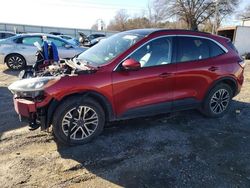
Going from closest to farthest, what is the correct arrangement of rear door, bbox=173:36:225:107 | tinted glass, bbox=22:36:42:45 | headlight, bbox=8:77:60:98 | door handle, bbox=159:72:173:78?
headlight, bbox=8:77:60:98 < door handle, bbox=159:72:173:78 < rear door, bbox=173:36:225:107 < tinted glass, bbox=22:36:42:45

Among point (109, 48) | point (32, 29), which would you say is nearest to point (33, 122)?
point (109, 48)

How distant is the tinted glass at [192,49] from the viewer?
487 centimetres

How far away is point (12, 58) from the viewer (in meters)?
10.9

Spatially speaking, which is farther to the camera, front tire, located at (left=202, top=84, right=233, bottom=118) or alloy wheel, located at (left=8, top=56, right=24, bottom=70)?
alloy wheel, located at (left=8, top=56, right=24, bottom=70)

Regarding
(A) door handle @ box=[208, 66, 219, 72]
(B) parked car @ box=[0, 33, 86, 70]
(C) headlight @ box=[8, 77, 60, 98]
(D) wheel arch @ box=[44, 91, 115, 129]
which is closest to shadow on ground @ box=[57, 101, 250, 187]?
(D) wheel arch @ box=[44, 91, 115, 129]

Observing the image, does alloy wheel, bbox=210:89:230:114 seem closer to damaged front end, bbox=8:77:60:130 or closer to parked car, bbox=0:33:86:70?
damaged front end, bbox=8:77:60:130

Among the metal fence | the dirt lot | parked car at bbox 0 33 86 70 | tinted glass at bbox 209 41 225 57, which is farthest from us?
the metal fence

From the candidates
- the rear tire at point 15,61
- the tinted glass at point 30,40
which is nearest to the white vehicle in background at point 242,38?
the tinted glass at point 30,40

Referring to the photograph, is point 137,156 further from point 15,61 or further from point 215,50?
point 15,61

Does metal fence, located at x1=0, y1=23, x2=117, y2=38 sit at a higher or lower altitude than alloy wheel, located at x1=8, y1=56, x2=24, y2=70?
higher

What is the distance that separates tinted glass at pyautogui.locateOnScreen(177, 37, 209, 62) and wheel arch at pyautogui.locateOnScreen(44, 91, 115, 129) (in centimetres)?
157

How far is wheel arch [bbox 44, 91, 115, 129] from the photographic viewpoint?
3.92m

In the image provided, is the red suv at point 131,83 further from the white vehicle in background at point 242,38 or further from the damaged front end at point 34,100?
the white vehicle in background at point 242,38

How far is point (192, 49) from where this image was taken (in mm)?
5047
